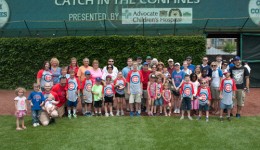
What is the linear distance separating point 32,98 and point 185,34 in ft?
32.7

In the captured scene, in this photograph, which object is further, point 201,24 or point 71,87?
point 201,24

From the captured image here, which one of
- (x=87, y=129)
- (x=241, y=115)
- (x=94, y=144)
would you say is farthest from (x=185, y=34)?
(x=94, y=144)

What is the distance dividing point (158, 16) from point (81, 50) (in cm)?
455

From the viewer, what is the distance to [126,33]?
1692cm

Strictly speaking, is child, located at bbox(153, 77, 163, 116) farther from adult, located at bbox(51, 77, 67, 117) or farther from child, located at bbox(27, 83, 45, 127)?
child, located at bbox(27, 83, 45, 127)

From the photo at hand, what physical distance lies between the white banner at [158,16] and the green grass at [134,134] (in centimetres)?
859

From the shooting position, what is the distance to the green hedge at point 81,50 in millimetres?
15109

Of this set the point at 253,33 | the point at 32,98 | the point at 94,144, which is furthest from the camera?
the point at 253,33

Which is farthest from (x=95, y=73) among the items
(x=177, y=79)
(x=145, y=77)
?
(x=177, y=79)

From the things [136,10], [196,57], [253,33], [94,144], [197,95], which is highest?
[136,10]

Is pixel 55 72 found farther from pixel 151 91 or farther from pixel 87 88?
pixel 151 91

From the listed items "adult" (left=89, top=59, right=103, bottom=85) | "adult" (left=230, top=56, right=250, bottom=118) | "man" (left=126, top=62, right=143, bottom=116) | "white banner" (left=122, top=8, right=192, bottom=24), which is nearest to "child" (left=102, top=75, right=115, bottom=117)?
"adult" (left=89, top=59, right=103, bottom=85)

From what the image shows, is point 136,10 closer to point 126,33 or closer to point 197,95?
point 126,33

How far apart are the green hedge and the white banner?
1.97 meters
